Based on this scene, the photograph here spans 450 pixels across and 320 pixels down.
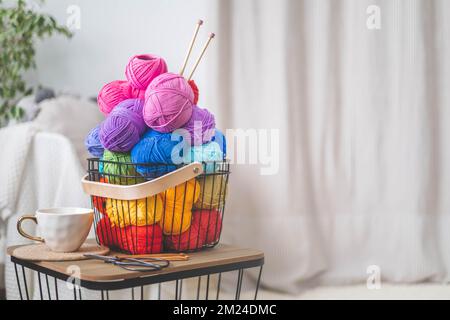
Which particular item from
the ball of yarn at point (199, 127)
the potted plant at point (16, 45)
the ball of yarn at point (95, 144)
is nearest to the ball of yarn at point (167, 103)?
the ball of yarn at point (199, 127)

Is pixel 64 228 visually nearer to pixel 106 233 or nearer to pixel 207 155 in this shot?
pixel 106 233

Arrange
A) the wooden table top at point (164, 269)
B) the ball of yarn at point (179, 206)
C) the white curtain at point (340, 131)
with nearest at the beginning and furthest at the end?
the wooden table top at point (164, 269)
the ball of yarn at point (179, 206)
the white curtain at point (340, 131)

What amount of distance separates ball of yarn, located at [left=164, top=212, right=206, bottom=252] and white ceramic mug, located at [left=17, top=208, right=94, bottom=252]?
0.42 feet

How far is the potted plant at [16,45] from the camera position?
199cm

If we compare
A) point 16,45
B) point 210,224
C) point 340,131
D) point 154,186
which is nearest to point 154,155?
point 154,186

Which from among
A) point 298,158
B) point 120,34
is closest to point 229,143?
point 298,158

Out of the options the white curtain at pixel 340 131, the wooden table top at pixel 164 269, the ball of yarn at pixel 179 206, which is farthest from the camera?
the white curtain at pixel 340 131

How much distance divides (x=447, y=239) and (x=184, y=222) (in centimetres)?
124

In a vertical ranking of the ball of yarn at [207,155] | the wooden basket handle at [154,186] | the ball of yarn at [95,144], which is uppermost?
the ball of yarn at [95,144]

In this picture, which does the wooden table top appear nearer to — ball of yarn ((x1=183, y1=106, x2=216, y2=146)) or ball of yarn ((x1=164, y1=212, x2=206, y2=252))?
ball of yarn ((x1=164, y1=212, x2=206, y2=252))

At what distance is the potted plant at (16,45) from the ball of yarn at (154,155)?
1111mm

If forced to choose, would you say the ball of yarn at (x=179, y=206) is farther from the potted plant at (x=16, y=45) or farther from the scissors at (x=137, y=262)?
the potted plant at (x=16, y=45)

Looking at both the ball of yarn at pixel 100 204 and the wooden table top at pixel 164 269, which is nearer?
the wooden table top at pixel 164 269

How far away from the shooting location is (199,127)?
3.03 ft
